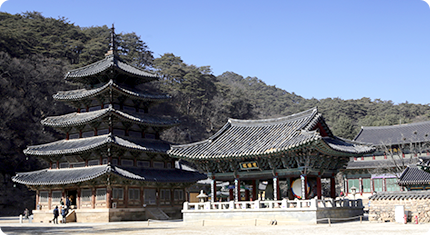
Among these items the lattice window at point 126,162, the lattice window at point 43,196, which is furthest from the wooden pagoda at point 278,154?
the lattice window at point 43,196

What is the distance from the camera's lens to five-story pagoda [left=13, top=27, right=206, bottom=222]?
36.5m

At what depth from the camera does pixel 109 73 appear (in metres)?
41.2

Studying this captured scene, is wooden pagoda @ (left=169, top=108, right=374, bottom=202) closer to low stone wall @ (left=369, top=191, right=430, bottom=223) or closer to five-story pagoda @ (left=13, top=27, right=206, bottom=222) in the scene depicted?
low stone wall @ (left=369, top=191, right=430, bottom=223)

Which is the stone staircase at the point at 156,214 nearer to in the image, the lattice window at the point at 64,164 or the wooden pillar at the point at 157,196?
the wooden pillar at the point at 157,196

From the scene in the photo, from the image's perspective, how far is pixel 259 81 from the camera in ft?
549

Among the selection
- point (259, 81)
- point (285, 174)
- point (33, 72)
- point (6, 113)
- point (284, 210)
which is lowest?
point (284, 210)

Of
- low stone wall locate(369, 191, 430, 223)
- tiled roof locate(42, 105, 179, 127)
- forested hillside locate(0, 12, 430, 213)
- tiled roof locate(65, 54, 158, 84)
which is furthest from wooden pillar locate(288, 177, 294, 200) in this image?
forested hillside locate(0, 12, 430, 213)

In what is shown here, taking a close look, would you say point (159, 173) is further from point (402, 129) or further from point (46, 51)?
point (46, 51)

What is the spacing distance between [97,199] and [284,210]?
57.1 feet

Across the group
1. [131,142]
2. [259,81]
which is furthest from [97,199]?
[259,81]

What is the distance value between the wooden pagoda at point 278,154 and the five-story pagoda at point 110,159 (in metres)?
6.87

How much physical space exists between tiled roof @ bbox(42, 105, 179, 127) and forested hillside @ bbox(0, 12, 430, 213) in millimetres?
17177

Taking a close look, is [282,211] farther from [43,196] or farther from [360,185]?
[360,185]

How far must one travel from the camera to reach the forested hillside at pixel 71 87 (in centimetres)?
5806
